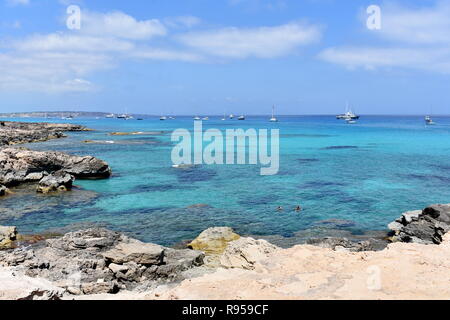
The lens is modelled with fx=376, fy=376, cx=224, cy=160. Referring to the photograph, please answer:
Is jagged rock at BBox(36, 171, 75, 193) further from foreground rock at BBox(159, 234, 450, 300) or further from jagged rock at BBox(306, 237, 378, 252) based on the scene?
foreground rock at BBox(159, 234, 450, 300)

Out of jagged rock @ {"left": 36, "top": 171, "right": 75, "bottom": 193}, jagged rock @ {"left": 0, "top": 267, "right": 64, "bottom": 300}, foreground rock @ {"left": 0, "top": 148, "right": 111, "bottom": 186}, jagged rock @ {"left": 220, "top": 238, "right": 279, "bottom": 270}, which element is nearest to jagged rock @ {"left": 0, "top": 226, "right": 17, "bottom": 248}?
jagged rock @ {"left": 0, "top": 267, "right": 64, "bottom": 300}

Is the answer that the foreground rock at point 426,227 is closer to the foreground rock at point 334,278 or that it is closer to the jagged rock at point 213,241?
the foreground rock at point 334,278

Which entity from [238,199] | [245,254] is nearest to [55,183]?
[238,199]

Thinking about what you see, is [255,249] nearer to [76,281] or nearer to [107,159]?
[76,281]

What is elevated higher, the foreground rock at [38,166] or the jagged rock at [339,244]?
the foreground rock at [38,166]

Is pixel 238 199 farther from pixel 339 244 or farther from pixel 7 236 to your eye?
pixel 7 236

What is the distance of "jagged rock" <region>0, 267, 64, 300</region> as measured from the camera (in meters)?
10.1

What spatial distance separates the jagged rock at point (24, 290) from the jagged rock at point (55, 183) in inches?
865

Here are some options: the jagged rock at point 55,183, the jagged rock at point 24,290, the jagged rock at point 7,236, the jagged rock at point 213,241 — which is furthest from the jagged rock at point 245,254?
the jagged rock at point 55,183

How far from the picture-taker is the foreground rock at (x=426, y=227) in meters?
18.7

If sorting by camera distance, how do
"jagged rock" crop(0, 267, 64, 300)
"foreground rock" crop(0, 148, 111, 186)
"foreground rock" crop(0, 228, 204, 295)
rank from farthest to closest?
"foreground rock" crop(0, 148, 111, 186) < "foreground rock" crop(0, 228, 204, 295) < "jagged rock" crop(0, 267, 64, 300)

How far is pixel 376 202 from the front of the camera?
1193 inches

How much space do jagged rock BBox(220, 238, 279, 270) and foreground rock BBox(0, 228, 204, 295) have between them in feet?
5.51
